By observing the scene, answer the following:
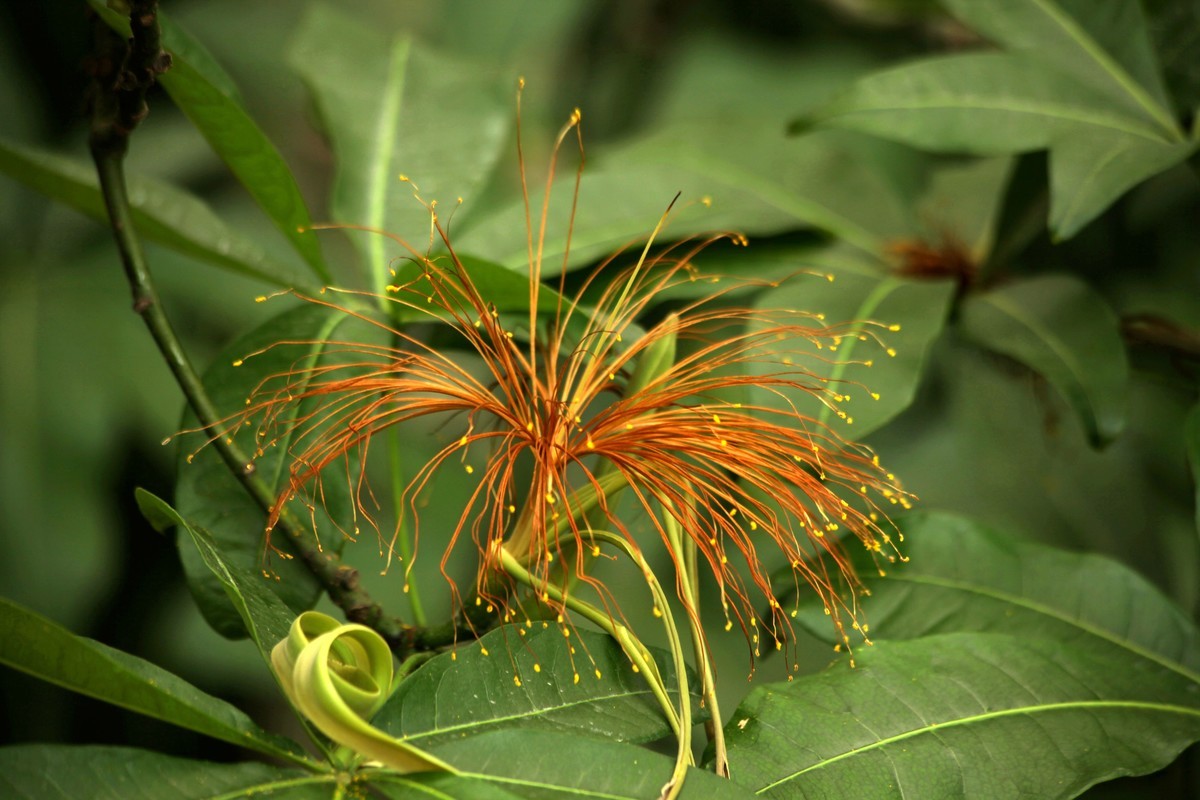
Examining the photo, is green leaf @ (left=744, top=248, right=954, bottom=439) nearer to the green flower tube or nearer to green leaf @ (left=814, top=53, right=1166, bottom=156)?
green leaf @ (left=814, top=53, right=1166, bottom=156)

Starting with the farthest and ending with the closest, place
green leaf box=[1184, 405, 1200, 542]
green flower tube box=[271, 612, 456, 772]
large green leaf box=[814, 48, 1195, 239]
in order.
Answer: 1. large green leaf box=[814, 48, 1195, 239]
2. green leaf box=[1184, 405, 1200, 542]
3. green flower tube box=[271, 612, 456, 772]

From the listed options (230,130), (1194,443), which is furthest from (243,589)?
(1194,443)

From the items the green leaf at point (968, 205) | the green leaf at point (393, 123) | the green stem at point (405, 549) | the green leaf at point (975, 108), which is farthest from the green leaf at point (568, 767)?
the green leaf at point (968, 205)

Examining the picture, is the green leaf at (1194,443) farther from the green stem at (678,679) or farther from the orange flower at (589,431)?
the green stem at (678,679)

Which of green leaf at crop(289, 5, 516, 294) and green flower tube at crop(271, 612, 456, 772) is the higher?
green leaf at crop(289, 5, 516, 294)

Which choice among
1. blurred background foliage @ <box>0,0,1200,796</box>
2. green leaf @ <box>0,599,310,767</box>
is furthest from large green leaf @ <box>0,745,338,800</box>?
blurred background foliage @ <box>0,0,1200,796</box>

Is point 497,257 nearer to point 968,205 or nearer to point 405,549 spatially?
point 405,549

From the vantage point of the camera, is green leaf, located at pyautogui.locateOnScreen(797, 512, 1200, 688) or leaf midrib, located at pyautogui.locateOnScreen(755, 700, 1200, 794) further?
green leaf, located at pyautogui.locateOnScreen(797, 512, 1200, 688)
